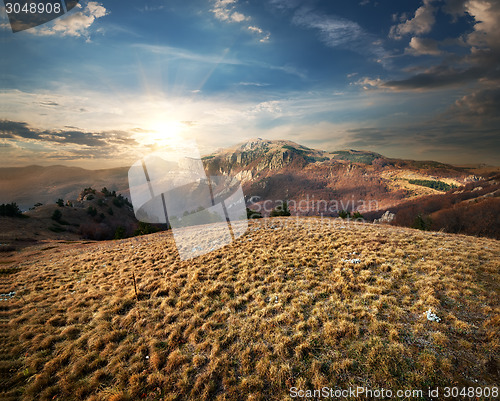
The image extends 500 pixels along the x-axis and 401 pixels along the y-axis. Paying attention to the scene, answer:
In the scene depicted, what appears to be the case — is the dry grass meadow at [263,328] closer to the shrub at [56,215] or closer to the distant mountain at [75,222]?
the distant mountain at [75,222]

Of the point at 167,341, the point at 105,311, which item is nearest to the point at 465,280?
the point at 167,341

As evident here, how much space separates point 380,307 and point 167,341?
10444 mm

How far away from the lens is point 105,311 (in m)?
11.0

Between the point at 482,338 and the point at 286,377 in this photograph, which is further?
the point at 482,338

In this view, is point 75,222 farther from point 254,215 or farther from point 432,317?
point 432,317

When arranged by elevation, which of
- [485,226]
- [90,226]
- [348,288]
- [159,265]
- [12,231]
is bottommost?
[485,226]

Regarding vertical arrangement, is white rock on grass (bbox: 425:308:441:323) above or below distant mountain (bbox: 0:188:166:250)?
above

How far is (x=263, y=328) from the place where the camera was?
29.3 feet

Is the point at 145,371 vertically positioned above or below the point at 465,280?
below

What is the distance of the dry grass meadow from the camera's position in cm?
665

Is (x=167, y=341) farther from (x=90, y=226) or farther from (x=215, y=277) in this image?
(x=90, y=226)

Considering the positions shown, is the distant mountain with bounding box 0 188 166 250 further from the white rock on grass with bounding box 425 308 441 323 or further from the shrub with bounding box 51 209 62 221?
the white rock on grass with bounding box 425 308 441 323

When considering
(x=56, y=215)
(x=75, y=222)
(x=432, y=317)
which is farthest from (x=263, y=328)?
(x=75, y=222)

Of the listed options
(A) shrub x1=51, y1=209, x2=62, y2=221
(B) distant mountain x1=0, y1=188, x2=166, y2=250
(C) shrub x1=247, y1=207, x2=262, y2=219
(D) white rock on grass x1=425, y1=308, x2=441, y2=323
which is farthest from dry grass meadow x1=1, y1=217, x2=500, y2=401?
(A) shrub x1=51, y1=209, x2=62, y2=221
